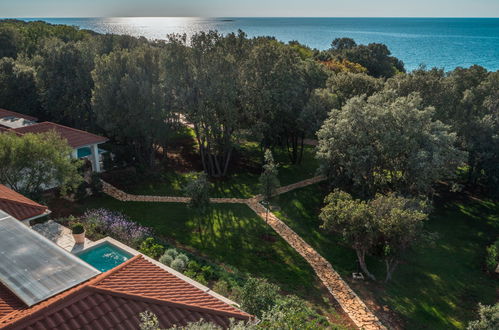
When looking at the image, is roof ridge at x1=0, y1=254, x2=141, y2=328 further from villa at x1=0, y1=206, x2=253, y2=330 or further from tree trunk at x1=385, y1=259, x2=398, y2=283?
tree trunk at x1=385, y1=259, x2=398, y2=283

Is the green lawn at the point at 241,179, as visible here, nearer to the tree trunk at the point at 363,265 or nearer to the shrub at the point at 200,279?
the tree trunk at the point at 363,265

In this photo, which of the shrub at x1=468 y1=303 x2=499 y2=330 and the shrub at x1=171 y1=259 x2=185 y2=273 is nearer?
the shrub at x1=468 y1=303 x2=499 y2=330

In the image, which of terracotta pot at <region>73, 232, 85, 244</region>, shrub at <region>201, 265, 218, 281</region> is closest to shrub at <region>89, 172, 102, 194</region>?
terracotta pot at <region>73, 232, 85, 244</region>

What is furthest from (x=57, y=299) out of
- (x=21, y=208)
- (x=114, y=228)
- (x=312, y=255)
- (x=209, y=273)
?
(x=312, y=255)

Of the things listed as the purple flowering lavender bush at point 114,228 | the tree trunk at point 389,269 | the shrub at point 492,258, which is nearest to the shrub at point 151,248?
the purple flowering lavender bush at point 114,228

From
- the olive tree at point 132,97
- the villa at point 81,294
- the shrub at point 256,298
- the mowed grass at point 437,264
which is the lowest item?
the mowed grass at point 437,264

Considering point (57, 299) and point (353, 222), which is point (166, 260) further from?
point (57, 299)

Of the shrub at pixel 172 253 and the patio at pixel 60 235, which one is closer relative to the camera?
the patio at pixel 60 235

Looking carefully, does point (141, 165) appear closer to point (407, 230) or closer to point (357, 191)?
point (357, 191)
